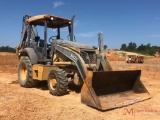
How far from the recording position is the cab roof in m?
9.27

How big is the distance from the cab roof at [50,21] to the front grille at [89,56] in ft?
6.61

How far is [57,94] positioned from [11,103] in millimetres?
1582

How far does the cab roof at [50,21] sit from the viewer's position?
9266 millimetres

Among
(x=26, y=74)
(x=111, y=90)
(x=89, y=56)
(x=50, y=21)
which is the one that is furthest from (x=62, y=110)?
(x=50, y=21)

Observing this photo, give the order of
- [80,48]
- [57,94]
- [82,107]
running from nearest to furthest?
[82,107] → [57,94] → [80,48]

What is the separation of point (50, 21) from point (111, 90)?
3745mm

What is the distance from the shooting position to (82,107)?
6.54 meters

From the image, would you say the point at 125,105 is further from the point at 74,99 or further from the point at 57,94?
the point at 57,94

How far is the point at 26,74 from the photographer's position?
980cm

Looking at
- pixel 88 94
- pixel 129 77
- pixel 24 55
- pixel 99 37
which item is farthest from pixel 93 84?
pixel 24 55

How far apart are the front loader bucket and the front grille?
3.90 feet

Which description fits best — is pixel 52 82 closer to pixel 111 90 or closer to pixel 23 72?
pixel 111 90

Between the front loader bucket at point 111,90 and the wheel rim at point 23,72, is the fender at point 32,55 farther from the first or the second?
the front loader bucket at point 111,90

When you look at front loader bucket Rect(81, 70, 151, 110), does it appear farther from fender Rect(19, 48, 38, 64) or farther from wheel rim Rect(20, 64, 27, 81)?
wheel rim Rect(20, 64, 27, 81)
